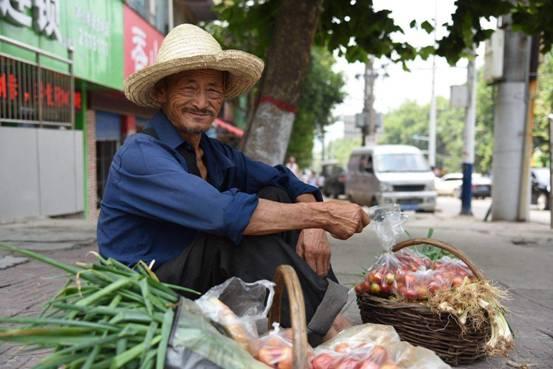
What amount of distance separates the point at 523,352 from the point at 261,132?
3511mm

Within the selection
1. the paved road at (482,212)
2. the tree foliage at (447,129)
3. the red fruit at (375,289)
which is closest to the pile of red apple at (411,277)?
the red fruit at (375,289)

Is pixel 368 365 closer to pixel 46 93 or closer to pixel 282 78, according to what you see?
pixel 282 78

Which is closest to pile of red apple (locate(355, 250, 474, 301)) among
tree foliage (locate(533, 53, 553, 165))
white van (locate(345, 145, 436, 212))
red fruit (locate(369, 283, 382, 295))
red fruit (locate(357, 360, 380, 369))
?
red fruit (locate(369, 283, 382, 295))

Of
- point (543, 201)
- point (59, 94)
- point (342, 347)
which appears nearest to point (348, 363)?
point (342, 347)

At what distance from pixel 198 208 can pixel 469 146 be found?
14.7 m

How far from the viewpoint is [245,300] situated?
1.98 m

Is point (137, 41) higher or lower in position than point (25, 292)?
higher

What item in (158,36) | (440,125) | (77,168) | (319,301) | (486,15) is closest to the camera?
(319,301)

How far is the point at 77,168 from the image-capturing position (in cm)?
1032

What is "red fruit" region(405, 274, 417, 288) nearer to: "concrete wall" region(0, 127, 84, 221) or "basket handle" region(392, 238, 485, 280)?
"basket handle" region(392, 238, 485, 280)

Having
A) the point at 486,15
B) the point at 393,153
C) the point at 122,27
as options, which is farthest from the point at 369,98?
the point at 486,15

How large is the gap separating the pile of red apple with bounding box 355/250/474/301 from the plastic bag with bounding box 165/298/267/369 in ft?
4.16

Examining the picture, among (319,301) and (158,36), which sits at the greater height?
(158,36)

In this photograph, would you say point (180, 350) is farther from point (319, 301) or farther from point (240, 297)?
point (319, 301)
